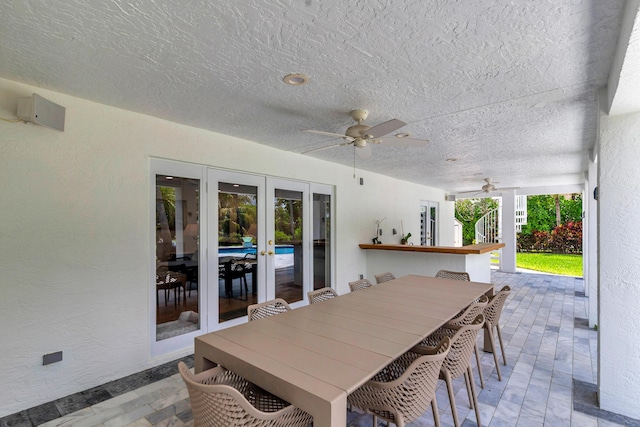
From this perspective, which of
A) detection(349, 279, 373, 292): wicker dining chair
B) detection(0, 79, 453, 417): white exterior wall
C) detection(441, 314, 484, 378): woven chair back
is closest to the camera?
detection(441, 314, 484, 378): woven chair back

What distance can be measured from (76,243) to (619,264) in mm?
4117

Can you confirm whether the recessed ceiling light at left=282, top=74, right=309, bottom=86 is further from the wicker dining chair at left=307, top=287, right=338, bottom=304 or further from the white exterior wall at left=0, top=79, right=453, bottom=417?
the wicker dining chair at left=307, top=287, right=338, bottom=304

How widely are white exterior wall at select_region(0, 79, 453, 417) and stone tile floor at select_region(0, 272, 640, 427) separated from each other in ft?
0.66

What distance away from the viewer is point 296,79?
2.18 metres

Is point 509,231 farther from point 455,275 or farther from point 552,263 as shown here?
point 455,275

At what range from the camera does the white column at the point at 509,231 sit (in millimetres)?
8492

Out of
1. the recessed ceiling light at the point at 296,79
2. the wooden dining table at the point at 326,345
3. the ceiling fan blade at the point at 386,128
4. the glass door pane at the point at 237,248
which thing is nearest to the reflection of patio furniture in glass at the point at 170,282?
the glass door pane at the point at 237,248

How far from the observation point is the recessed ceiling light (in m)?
2.13

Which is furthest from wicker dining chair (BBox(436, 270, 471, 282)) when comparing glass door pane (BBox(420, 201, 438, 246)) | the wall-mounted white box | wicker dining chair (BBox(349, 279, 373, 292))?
glass door pane (BBox(420, 201, 438, 246))

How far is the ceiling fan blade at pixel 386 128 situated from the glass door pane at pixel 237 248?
1877 millimetres

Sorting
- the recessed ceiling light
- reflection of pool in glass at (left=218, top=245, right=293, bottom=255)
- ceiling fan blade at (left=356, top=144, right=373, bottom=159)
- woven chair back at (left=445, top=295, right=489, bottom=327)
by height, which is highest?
the recessed ceiling light

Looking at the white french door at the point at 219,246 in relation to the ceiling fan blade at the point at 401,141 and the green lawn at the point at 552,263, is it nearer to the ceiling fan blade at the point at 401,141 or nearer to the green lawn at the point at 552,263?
the ceiling fan blade at the point at 401,141

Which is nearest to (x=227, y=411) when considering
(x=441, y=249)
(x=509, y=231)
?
(x=441, y=249)

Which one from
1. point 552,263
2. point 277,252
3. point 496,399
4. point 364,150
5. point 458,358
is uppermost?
point 364,150
